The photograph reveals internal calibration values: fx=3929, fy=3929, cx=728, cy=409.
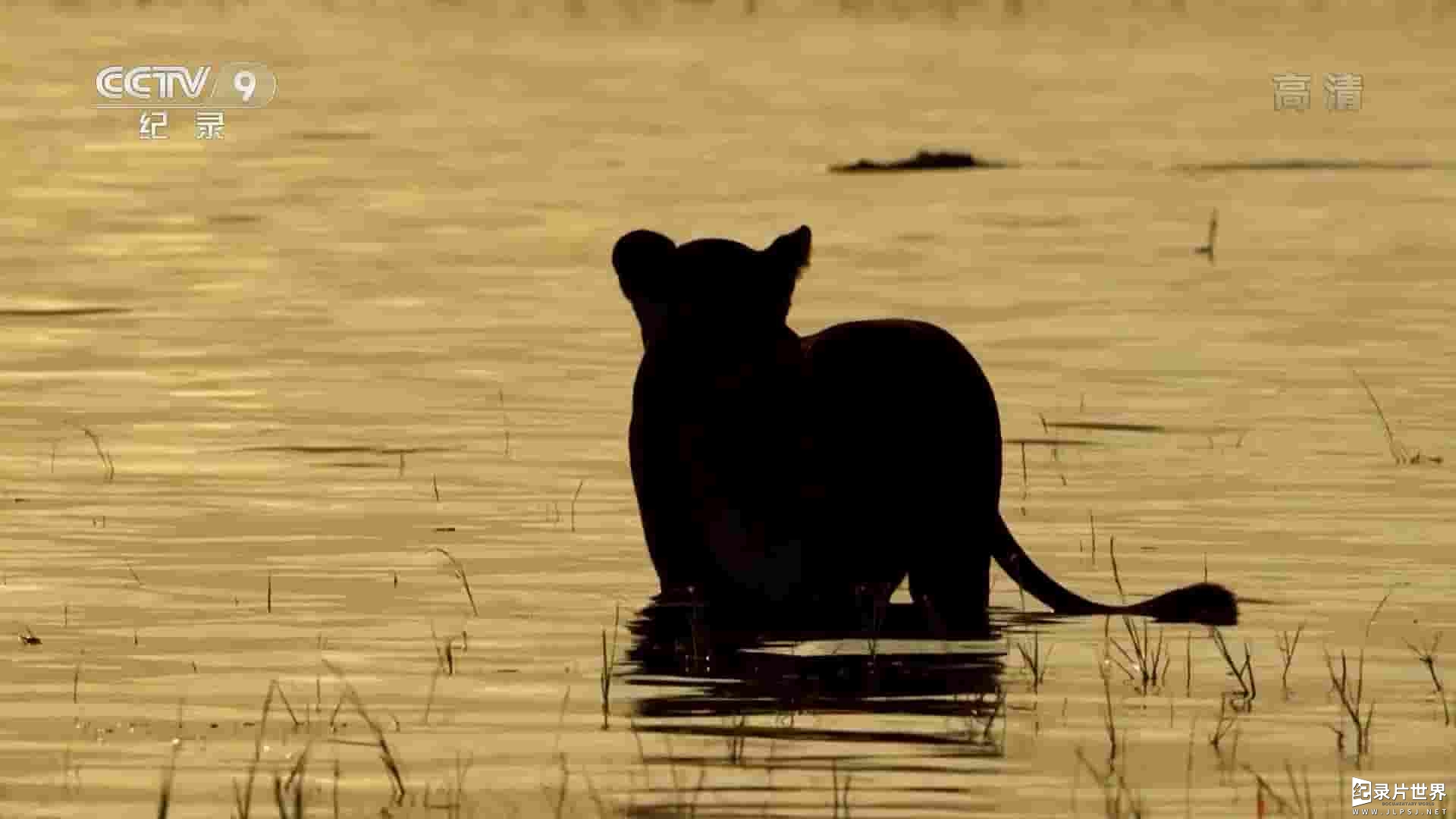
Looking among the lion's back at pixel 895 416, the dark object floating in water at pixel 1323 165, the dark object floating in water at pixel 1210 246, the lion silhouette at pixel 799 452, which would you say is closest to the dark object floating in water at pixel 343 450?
the lion silhouette at pixel 799 452

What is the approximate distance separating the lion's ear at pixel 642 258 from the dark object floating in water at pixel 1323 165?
1081 inches

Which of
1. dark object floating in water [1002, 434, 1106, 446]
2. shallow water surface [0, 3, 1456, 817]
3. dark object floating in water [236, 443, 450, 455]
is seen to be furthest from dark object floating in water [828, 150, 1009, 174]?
dark object floating in water [236, 443, 450, 455]

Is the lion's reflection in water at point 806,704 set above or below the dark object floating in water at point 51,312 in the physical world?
below

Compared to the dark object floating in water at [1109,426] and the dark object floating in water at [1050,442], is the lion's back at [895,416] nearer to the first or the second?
the dark object floating in water at [1050,442]

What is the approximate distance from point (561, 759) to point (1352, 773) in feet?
6.34

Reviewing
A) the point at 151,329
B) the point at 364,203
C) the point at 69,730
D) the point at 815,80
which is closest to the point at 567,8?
the point at 815,80

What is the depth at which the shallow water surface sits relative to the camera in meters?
9.87

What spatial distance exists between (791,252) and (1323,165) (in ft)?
92.3

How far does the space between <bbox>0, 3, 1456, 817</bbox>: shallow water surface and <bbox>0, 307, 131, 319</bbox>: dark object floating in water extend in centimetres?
7

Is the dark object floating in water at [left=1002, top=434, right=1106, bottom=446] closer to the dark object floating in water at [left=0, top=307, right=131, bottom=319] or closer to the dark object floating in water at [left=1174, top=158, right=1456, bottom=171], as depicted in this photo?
the dark object floating in water at [left=0, top=307, right=131, bottom=319]

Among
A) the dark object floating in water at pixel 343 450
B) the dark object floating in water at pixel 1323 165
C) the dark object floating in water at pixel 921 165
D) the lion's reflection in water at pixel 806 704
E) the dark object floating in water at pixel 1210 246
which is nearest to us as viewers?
the lion's reflection in water at pixel 806 704

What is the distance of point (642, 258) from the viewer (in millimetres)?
12484

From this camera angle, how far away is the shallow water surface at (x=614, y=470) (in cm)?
987

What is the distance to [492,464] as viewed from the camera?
16719mm
